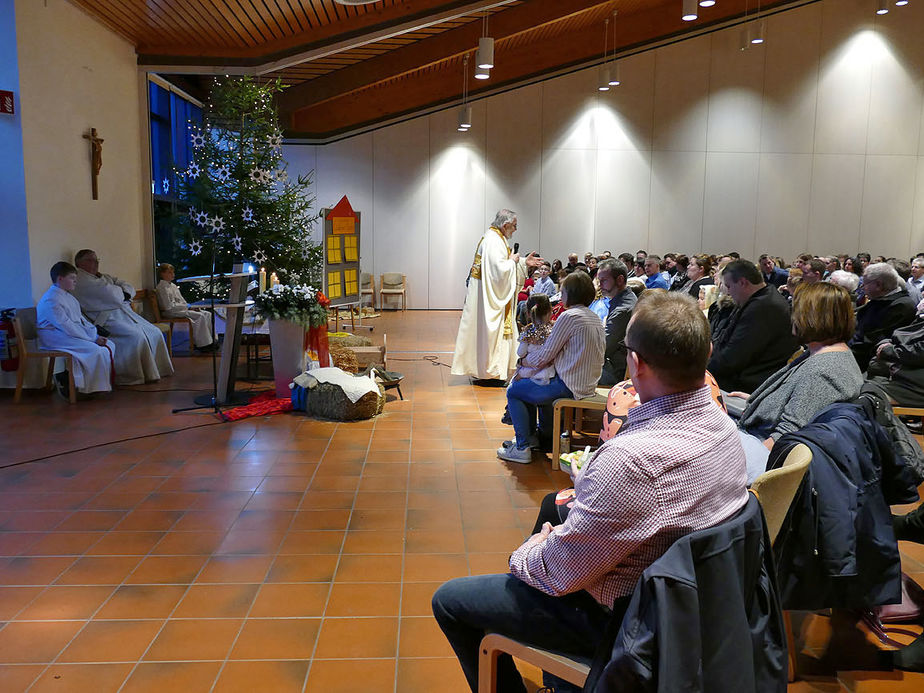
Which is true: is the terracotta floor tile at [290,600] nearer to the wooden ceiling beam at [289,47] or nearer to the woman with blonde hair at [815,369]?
the woman with blonde hair at [815,369]

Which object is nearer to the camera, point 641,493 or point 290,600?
point 641,493

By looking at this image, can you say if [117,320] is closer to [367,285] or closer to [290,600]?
[290,600]

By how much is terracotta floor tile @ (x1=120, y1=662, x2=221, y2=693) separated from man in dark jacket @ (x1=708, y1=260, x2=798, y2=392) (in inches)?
123

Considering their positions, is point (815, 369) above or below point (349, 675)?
above

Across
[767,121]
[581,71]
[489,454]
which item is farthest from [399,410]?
[767,121]

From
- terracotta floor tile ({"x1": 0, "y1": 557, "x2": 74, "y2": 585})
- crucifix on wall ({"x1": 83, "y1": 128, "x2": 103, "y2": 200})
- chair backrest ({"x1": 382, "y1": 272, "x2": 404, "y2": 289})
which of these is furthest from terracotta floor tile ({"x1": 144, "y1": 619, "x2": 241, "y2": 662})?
chair backrest ({"x1": 382, "y1": 272, "x2": 404, "y2": 289})

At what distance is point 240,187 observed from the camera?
6188 mm

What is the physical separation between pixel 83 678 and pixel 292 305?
13.6ft

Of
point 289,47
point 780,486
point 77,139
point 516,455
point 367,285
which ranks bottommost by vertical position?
A: point 516,455

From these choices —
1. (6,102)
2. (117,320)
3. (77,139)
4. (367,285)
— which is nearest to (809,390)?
(117,320)

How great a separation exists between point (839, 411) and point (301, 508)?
258 cm

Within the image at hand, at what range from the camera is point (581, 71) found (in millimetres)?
14516

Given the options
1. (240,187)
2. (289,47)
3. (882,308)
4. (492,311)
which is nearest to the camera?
(882,308)

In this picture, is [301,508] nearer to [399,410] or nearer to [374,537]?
[374,537]
